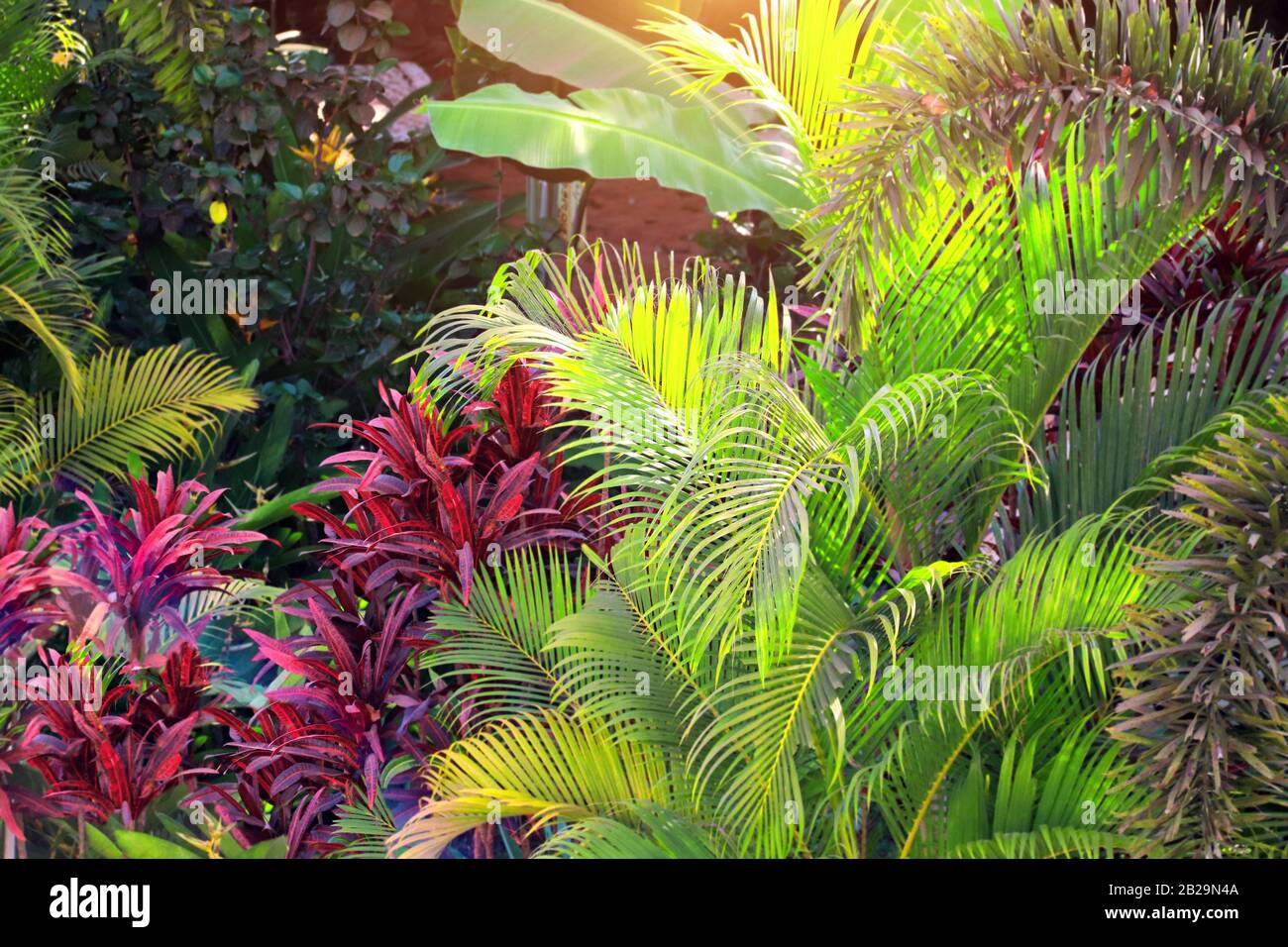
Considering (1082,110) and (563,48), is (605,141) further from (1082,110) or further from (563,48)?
(1082,110)

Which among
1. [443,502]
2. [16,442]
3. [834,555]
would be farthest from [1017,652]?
[16,442]

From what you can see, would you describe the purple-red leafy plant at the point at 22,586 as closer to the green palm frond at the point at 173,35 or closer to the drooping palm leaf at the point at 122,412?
the drooping palm leaf at the point at 122,412

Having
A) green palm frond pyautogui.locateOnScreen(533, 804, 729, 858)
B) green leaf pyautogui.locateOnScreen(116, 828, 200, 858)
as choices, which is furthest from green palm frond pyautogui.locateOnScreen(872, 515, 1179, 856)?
green leaf pyautogui.locateOnScreen(116, 828, 200, 858)

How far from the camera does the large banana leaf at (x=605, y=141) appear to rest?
4.27m

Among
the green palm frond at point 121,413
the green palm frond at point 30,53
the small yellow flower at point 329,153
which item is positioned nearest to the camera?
the green palm frond at point 121,413

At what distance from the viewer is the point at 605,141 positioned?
14.0 feet

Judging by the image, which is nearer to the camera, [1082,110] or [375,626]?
[1082,110]

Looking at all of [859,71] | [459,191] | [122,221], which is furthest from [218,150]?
[859,71]

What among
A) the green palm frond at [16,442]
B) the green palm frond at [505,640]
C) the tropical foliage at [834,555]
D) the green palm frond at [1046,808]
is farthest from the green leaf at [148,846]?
the green palm frond at [16,442]

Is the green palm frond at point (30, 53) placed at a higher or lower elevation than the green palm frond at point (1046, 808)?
higher

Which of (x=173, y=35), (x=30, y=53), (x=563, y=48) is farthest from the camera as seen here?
(x=173, y=35)

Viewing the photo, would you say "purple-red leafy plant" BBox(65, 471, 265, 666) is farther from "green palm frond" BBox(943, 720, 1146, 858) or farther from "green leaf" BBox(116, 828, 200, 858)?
"green palm frond" BBox(943, 720, 1146, 858)

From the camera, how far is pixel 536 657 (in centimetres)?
279
